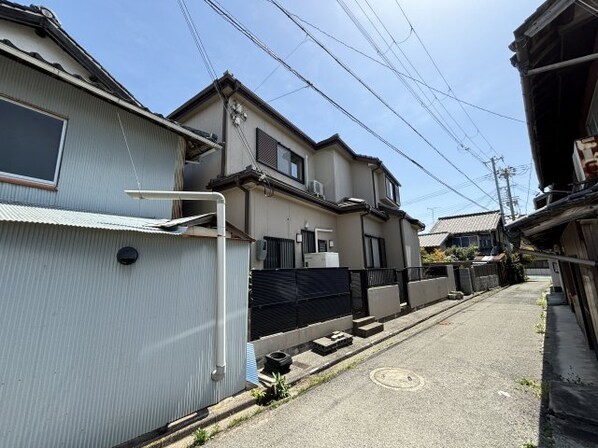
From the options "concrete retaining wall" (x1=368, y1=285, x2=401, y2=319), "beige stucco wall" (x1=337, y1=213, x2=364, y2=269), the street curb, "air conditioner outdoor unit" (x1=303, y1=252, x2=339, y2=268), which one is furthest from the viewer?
"beige stucco wall" (x1=337, y1=213, x2=364, y2=269)

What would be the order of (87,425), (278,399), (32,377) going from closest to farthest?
1. (32,377)
2. (87,425)
3. (278,399)

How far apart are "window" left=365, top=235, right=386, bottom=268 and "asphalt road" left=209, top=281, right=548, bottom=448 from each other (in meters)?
5.21

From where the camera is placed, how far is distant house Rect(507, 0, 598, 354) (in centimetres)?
295

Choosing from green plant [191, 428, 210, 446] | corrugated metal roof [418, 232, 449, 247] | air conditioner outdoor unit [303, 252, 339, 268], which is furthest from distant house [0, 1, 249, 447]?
corrugated metal roof [418, 232, 449, 247]

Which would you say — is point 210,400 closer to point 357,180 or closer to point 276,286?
point 276,286

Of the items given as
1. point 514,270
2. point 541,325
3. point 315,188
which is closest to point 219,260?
point 315,188

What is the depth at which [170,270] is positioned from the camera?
4.03 meters

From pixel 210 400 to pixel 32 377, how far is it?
227cm

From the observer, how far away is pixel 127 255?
359 centimetres

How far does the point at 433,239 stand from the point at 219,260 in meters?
30.6

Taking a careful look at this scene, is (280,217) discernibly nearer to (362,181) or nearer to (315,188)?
(315,188)

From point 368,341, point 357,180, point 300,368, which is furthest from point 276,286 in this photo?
point 357,180

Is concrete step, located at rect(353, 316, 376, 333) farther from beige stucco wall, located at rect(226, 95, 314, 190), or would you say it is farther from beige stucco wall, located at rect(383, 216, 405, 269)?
beige stucco wall, located at rect(226, 95, 314, 190)

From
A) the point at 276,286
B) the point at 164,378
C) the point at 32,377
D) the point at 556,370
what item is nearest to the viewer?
the point at 32,377
